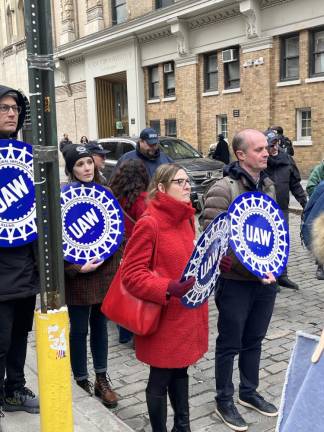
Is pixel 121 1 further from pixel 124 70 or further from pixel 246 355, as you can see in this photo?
pixel 246 355

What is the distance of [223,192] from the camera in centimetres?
335

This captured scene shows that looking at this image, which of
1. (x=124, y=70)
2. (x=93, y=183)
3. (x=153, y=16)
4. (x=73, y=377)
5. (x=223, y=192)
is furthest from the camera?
(x=124, y=70)

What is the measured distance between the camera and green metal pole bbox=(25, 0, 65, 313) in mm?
2182

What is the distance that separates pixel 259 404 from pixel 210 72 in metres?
17.3

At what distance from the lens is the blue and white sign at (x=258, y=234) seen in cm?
314

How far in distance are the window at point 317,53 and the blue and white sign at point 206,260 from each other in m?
13.8

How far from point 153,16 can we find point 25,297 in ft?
64.0

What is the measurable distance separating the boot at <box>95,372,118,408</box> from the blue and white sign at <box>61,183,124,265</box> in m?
0.95

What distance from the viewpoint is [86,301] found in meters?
3.56

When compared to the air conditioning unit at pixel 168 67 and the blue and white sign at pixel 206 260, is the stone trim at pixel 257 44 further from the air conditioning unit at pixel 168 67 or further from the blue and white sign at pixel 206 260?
the blue and white sign at pixel 206 260

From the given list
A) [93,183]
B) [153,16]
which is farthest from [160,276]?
[153,16]

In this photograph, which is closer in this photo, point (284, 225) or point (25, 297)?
point (25, 297)

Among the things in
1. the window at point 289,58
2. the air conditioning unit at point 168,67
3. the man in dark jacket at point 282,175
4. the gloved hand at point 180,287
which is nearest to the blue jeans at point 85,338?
the gloved hand at point 180,287

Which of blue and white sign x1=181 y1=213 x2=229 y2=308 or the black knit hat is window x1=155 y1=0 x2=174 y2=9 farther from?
blue and white sign x1=181 y1=213 x2=229 y2=308
